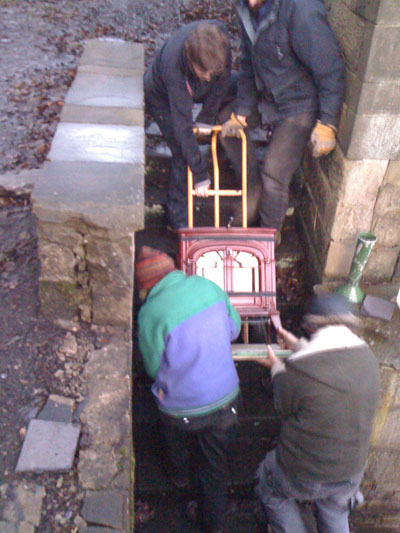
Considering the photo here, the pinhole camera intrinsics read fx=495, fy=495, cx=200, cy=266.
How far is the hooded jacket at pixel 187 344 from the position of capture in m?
2.88

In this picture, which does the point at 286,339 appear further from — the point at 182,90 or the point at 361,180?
the point at 182,90

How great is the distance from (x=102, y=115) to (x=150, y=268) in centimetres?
119

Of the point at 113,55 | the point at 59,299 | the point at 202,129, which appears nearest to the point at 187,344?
the point at 59,299

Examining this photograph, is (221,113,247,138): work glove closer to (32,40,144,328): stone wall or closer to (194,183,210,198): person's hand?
(194,183,210,198): person's hand

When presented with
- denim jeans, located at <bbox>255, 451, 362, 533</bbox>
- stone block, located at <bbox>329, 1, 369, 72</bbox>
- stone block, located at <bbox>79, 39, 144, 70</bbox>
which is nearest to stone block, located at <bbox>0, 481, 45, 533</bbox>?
denim jeans, located at <bbox>255, 451, 362, 533</bbox>

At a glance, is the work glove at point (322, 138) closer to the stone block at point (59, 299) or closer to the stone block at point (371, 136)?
the stone block at point (371, 136)

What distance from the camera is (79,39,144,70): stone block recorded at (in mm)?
4578

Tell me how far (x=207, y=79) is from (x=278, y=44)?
646 millimetres

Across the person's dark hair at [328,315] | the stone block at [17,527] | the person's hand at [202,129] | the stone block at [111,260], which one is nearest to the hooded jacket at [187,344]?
the stone block at [111,260]

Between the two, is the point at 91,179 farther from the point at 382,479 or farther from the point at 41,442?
the point at 382,479

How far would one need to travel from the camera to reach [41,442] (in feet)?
7.79

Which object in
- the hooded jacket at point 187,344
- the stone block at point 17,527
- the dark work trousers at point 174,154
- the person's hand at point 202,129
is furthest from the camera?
the dark work trousers at point 174,154

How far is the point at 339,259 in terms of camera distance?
425cm

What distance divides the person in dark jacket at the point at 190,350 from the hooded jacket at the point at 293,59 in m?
1.75
